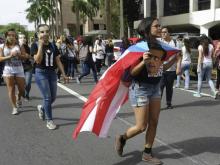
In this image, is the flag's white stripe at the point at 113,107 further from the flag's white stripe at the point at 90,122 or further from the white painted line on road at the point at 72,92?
the white painted line on road at the point at 72,92

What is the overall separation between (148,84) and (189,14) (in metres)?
37.7

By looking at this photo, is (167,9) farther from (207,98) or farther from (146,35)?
(146,35)

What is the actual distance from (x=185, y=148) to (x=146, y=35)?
1.87 meters

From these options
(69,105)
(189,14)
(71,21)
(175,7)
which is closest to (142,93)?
(69,105)

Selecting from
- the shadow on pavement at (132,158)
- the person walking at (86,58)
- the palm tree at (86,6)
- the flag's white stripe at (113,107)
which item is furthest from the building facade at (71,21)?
the flag's white stripe at (113,107)

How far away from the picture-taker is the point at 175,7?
156 feet

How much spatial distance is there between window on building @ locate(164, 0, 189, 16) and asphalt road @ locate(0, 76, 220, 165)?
120ft

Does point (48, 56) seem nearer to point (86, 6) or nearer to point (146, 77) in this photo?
point (146, 77)

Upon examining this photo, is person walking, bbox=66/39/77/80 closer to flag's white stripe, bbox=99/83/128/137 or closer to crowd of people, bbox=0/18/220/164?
crowd of people, bbox=0/18/220/164

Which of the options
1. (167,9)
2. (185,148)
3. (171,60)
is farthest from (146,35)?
(167,9)

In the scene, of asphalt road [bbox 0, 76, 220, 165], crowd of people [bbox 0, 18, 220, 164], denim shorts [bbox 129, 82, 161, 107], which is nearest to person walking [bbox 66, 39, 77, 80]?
crowd of people [bbox 0, 18, 220, 164]

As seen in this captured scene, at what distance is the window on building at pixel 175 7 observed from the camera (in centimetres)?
4534

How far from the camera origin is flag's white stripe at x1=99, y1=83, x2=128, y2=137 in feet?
17.7

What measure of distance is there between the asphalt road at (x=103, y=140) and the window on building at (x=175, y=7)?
Result: 1443 inches
